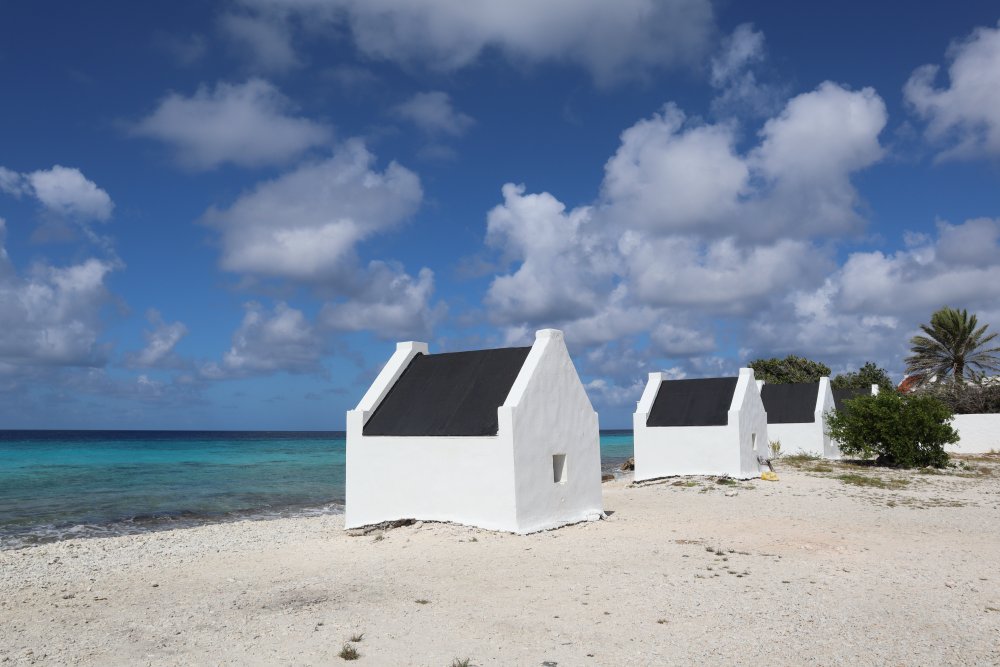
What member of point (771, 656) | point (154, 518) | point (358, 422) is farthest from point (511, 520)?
point (154, 518)

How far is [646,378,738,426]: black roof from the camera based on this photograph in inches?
1125

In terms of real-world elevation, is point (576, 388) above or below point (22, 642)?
above

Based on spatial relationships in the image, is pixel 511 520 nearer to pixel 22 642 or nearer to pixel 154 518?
pixel 22 642

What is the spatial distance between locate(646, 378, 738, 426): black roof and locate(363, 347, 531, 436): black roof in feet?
45.4

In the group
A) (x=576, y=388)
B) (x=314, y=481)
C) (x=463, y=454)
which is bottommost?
(x=314, y=481)

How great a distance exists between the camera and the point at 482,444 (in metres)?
15.6

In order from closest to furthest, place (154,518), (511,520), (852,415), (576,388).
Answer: (511,520), (576,388), (154,518), (852,415)

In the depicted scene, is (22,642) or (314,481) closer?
(22,642)

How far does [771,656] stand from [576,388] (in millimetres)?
10592

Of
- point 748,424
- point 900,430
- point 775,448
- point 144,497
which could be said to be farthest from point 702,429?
point 144,497

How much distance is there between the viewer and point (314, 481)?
132ft

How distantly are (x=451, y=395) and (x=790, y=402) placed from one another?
28.4 meters

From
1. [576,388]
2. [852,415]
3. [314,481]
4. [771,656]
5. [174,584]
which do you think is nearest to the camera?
[771,656]

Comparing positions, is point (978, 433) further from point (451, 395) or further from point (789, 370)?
point (451, 395)
